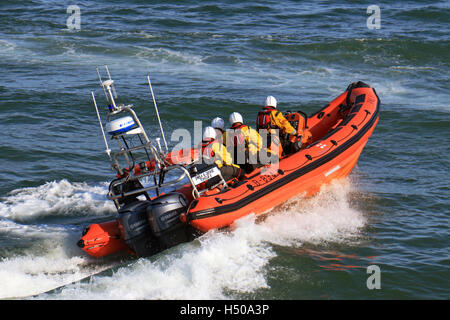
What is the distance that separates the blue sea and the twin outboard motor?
17 centimetres

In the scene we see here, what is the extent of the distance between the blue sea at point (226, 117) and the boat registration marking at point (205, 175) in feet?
1.88

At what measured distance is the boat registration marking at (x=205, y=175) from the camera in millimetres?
5500

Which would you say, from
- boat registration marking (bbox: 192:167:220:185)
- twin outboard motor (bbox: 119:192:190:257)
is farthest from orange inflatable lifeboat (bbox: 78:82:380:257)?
boat registration marking (bbox: 192:167:220:185)

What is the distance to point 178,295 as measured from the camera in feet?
15.0

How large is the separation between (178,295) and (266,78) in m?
8.61

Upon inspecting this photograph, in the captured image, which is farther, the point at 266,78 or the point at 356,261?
the point at 266,78

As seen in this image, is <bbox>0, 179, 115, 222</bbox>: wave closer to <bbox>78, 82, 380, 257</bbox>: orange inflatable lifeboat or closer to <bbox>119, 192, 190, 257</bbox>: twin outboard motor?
<bbox>78, 82, 380, 257</bbox>: orange inflatable lifeboat

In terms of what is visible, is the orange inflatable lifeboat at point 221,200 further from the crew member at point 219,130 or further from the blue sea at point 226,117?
the crew member at point 219,130

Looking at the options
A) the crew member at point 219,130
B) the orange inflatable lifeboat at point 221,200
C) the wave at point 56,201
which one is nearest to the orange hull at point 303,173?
the orange inflatable lifeboat at point 221,200

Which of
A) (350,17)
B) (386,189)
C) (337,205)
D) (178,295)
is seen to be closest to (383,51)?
(350,17)

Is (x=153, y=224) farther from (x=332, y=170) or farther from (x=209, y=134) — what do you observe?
(x=332, y=170)

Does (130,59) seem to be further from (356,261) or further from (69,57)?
(356,261)

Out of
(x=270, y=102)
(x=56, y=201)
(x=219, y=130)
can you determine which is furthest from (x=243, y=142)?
(x=56, y=201)

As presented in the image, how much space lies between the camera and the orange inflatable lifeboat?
5.22m
